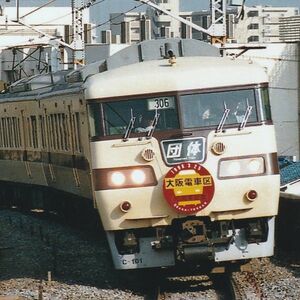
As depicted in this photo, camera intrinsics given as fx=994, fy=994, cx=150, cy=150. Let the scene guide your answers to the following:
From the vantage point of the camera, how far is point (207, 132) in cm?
970

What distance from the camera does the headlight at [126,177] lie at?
9602mm

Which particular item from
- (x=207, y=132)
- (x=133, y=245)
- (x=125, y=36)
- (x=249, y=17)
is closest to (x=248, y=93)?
(x=207, y=132)

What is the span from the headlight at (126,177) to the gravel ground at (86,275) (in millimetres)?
1095

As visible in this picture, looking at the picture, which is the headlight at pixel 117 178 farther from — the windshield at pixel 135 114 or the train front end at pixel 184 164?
the windshield at pixel 135 114

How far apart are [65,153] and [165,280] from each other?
2.87m

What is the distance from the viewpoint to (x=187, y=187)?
31.0 ft

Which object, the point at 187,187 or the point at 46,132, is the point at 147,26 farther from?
the point at 187,187

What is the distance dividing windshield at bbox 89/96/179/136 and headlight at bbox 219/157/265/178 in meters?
0.63

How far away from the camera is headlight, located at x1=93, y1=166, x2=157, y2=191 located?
31.5 ft

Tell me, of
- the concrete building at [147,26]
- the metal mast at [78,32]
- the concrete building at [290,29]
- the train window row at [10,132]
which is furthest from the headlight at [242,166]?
the concrete building at [290,29]

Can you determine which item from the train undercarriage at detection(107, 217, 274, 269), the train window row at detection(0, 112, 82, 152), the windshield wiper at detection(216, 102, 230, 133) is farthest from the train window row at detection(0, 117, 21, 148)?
the windshield wiper at detection(216, 102, 230, 133)

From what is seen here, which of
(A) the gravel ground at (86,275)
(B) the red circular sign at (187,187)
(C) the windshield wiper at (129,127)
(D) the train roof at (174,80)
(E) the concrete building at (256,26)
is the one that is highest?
(D) the train roof at (174,80)

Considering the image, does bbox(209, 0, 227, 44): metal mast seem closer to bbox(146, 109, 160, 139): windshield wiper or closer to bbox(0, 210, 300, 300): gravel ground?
bbox(0, 210, 300, 300): gravel ground

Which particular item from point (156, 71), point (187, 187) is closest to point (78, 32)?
point (156, 71)
